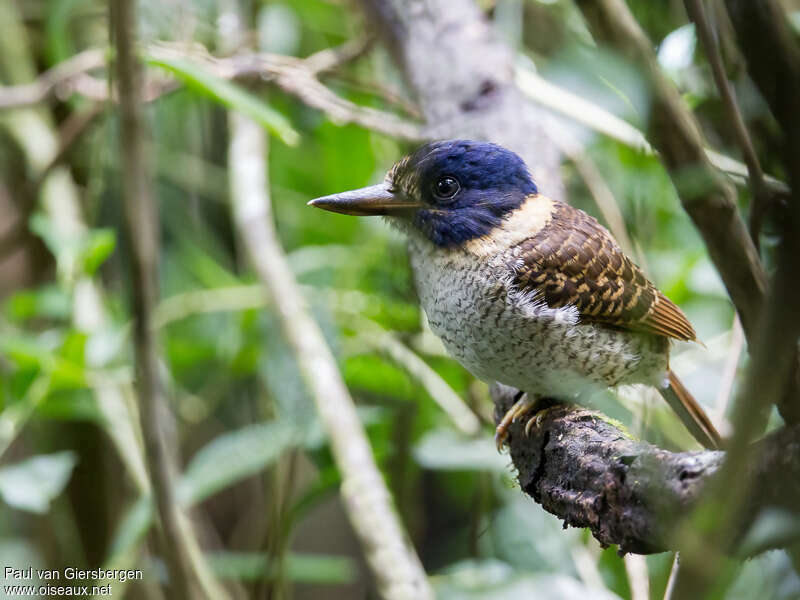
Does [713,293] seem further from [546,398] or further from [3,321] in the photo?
[3,321]

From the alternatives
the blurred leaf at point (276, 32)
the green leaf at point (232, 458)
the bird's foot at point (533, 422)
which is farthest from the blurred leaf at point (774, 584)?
the blurred leaf at point (276, 32)

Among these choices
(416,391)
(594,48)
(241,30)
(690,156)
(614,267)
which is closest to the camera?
(690,156)

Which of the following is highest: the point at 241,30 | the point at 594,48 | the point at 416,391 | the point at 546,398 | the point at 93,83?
the point at 241,30

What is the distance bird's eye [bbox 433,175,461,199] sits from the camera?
187cm

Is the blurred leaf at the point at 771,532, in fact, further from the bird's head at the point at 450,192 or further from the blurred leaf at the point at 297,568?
the blurred leaf at the point at 297,568

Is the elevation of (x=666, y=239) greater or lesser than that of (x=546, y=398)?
greater

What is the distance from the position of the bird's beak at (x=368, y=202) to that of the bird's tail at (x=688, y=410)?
76 cm

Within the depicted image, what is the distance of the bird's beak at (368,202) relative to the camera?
179 centimetres

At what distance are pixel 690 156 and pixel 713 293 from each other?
142cm

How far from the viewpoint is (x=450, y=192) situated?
1883 millimetres

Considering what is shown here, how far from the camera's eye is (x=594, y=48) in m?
1.20

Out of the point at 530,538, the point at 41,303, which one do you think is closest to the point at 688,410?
the point at 530,538

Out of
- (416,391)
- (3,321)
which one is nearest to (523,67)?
(416,391)

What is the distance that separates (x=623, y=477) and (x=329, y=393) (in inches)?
43.2
